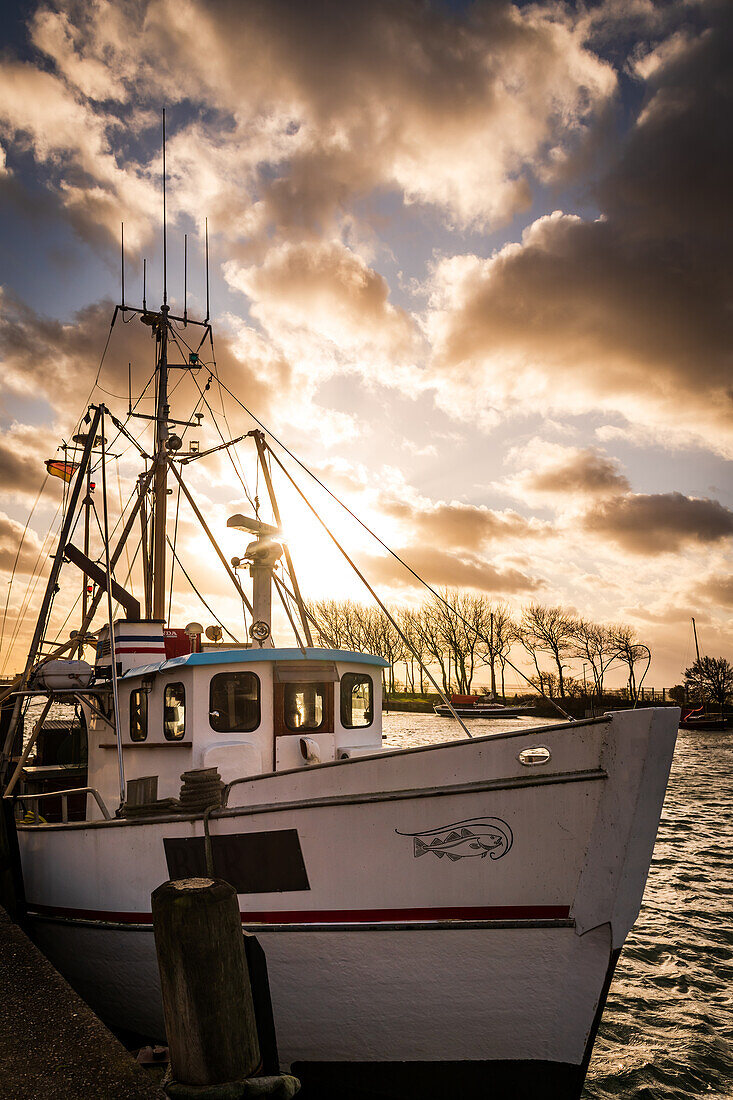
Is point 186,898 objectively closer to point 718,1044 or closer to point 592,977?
point 592,977

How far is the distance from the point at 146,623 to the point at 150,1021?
17.0 feet

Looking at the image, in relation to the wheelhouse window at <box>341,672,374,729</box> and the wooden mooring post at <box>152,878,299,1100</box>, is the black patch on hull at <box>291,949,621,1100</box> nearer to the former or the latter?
the wooden mooring post at <box>152,878,299,1100</box>

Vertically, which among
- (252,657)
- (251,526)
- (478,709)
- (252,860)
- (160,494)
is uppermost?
(160,494)

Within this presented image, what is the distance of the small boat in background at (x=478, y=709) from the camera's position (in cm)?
6594

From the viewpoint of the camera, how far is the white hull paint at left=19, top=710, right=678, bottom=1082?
580cm

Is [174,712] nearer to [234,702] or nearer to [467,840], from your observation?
[234,702]

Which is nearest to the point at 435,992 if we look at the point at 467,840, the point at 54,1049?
the point at 467,840

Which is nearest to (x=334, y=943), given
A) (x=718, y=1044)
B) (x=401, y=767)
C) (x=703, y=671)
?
(x=401, y=767)

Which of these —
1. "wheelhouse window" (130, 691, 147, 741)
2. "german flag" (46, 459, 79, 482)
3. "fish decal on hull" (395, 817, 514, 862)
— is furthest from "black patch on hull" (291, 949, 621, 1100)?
"german flag" (46, 459, 79, 482)

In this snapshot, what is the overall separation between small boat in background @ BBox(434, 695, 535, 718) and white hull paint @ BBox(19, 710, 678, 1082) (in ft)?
194

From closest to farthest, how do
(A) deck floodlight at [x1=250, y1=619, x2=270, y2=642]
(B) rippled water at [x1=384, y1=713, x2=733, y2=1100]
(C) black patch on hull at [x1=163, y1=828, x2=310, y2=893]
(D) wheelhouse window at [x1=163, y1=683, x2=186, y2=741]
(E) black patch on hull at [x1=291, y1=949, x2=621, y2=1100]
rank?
(E) black patch on hull at [x1=291, y1=949, x2=621, y2=1100]
(C) black patch on hull at [x1=163, y1=828, x2=310, y2=893]
(B) rippled water at [x1=384, y1=713, x2=733, y2=1100]
(D) wheelhouse window at [x1=163, y1=683, x2=186, y2=741]
(A) deck floodlight at [x1=250, y1=619, x2=270, y2=642]

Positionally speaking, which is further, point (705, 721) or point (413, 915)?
point (705, 721)

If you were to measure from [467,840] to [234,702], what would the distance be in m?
3.42

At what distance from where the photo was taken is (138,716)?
918 centimetres
